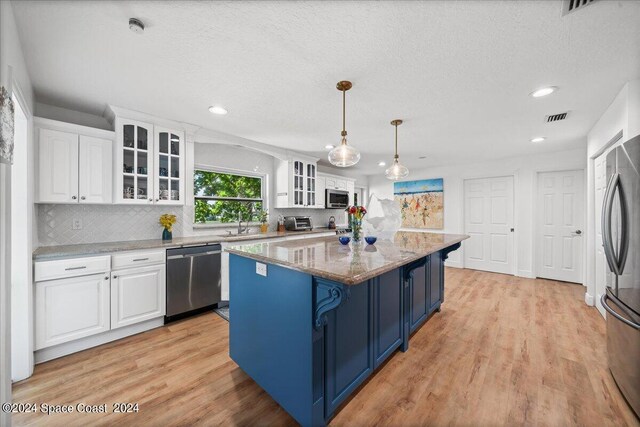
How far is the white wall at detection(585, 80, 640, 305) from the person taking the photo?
6.78ft

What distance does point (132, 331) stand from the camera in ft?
8.50

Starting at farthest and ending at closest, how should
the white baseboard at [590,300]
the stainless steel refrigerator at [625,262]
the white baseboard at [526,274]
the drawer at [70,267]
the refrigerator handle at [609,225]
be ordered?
the white baseboard at [526,274] → the white baseboard at [590,300] → the drawer at [70,267] → the refrigerator handle at [609,225] → the stainless steel refrigerator at [625,262]

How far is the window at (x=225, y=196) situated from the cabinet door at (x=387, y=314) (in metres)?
2.72

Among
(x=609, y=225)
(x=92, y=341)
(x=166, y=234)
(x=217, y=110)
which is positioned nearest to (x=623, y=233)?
(x=609, y=225)

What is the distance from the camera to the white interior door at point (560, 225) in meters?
4.34

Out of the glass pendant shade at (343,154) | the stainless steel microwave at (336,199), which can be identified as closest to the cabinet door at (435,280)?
the glass pendant shade at (343,154)

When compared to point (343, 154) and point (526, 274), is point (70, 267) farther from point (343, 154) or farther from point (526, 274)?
point (526, 274)

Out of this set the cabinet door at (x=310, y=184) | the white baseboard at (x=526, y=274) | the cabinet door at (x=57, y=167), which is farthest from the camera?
the cabinet door at (x=310, y=184)

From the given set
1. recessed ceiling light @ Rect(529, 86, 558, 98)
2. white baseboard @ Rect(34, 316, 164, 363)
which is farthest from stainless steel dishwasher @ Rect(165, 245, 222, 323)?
recessed ceiling light @ Rect(529, 86, 558, 98)

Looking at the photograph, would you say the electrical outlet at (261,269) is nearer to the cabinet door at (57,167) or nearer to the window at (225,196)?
the cabinet door at (57,167)

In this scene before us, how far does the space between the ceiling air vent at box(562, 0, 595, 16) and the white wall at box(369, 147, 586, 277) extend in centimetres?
415

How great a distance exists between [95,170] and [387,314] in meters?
3.11

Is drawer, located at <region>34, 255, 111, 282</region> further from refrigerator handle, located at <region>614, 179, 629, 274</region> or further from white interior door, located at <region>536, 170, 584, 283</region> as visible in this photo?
white interior door, located at <region>536, 170, 584, 283</region>

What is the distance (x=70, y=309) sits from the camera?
86.9 inches
